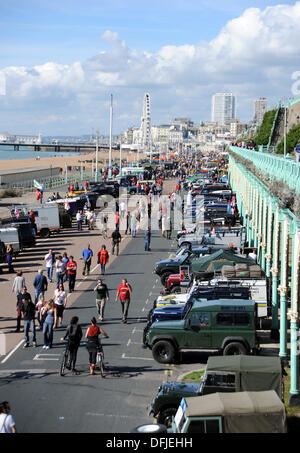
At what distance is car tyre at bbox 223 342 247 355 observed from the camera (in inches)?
617

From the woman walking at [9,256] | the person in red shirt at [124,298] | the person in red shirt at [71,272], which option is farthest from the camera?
the woman walking at [9,256]

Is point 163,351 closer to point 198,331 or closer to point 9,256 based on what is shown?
point 198,331

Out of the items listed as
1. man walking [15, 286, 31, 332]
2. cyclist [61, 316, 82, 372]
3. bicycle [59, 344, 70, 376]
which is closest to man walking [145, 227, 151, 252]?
man walking [15, 286, 31, 332]

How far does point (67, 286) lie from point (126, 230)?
15.2m

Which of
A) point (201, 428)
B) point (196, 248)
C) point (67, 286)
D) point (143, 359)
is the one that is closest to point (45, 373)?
point (143, 359)

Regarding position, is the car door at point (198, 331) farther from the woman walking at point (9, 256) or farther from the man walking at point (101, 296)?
the woman walking at point (9, 256)

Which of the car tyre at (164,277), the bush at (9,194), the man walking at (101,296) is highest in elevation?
the man walking at (101,296)

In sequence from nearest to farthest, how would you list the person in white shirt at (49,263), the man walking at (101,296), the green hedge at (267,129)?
the man walking at (101,296)
the person in white shirt at (49,263)
the green hedge at (267,129)

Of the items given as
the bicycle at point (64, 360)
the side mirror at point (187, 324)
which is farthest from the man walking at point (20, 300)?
the side mirror at point (187, 324)

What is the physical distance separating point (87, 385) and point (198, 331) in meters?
2.97

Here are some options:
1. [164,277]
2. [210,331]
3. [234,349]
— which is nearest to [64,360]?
[210,331]

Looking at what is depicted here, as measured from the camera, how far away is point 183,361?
16.6 m

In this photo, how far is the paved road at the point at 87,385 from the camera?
1252 centimetres
